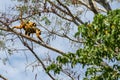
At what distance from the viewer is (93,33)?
698 cm

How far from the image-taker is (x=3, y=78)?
13.2 m

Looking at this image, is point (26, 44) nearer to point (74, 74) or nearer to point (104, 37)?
point (74, 74)

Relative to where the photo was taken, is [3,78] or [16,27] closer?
[16,27]

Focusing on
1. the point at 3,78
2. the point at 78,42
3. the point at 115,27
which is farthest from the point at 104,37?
the point at 3,78

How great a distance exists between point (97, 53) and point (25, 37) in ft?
15.3

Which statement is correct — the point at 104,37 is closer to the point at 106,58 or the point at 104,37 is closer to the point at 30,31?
the point at 106,58

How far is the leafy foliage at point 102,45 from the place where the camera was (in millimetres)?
6750

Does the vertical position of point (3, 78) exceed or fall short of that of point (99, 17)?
it falls short

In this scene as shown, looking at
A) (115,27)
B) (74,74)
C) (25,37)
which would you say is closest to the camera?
(115,27)

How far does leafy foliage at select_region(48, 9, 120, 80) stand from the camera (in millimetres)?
6750

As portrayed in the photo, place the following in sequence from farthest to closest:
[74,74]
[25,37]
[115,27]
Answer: [74,74]
[25,37]
[115,27]

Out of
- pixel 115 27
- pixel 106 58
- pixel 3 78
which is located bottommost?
pixel 3 78

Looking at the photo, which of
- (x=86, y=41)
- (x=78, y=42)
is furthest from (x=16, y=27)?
(x=86, y=41)

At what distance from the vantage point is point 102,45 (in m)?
6.88
